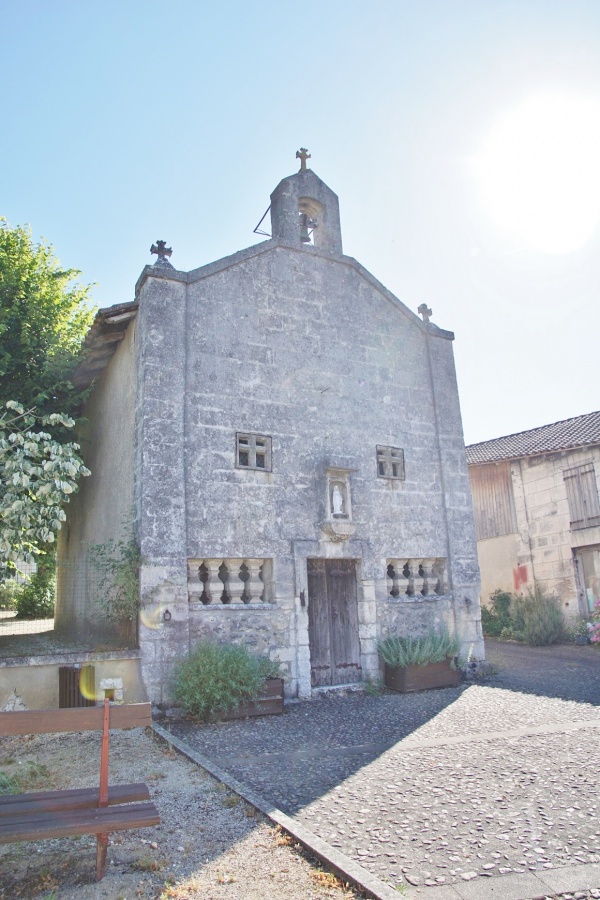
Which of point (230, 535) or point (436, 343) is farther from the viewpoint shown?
point (436, 343)

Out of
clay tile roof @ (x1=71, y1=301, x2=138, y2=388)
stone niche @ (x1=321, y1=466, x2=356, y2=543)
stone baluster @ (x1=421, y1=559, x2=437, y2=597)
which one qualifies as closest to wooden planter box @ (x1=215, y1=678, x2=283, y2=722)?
stone niche @ (x1=321, y1=466, x2=356, y2=543)

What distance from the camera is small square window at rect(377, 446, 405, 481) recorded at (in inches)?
436

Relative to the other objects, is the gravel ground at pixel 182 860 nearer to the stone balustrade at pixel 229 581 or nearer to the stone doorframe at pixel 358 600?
the stone balustrade at pixel 229 581

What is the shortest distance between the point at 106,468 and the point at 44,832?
8.54m

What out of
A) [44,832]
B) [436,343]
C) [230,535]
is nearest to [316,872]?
[44,832]

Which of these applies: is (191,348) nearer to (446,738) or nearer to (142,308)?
(142,308)

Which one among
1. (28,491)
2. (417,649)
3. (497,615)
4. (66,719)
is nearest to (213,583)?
(28,491)

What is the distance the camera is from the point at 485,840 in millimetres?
4109

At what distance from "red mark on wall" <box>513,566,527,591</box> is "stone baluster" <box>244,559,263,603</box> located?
11080mm

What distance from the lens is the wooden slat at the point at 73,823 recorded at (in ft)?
11.1

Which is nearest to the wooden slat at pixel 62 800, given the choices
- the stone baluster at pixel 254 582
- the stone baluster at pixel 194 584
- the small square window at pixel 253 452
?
the stone baluster at pixel 194 584

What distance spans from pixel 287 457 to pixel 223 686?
356 cm

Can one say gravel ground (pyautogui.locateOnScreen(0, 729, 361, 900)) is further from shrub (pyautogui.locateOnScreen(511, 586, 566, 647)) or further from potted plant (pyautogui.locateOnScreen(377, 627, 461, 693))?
shrub (pyautogui.locateOnScreen(511, 586, 566, 647))

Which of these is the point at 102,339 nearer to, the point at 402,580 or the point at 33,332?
the point at 33,332
